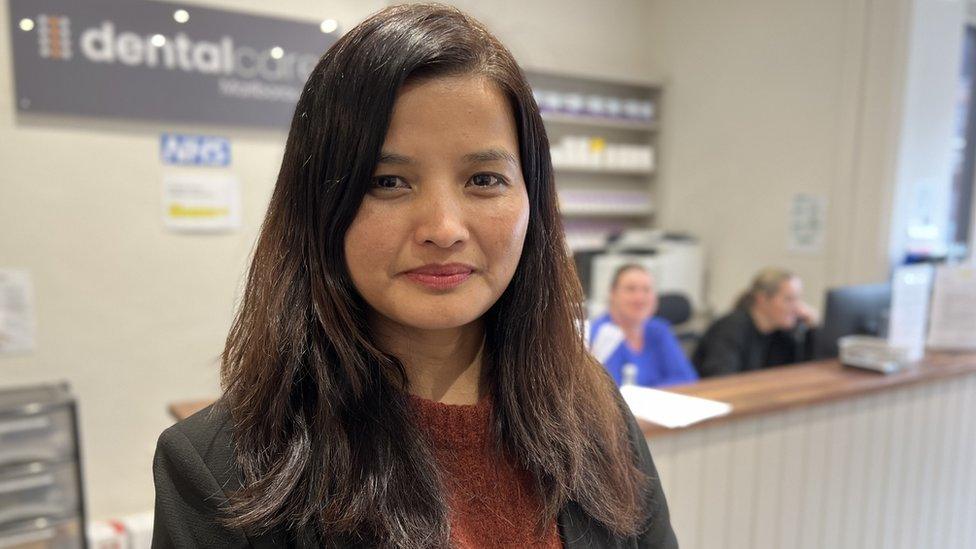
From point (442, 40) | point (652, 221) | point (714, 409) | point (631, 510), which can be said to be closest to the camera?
point (442, 40)

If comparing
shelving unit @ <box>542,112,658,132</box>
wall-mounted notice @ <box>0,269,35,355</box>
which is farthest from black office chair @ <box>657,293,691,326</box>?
wall-mounted notice @ <box>0,269,35,355</box>

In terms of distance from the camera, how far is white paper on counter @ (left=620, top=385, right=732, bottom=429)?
5.35 ft

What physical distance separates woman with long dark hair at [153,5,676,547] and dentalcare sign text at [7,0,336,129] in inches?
93.9

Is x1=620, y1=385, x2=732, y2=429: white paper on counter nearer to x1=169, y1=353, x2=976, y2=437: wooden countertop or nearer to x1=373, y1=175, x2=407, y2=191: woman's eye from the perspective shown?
x1=169, y1=353, x2=976, y2=437: wooden countertop

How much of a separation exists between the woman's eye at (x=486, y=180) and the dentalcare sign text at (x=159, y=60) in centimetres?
242

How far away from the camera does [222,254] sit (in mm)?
3213

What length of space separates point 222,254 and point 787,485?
2616 millimetres

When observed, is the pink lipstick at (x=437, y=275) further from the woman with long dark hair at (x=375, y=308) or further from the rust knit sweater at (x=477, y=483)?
the rust knit sweater at (x=477, y=483)

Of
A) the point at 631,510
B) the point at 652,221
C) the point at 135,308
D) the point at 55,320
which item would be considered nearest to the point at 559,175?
the point at 652,221

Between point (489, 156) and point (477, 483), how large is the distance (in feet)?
1.35

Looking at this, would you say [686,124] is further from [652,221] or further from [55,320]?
[55,320]

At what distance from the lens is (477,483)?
84 cm

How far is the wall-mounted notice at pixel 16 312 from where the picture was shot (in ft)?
8.96

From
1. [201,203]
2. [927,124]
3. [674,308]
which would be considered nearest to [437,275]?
[201,203]
